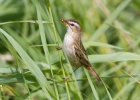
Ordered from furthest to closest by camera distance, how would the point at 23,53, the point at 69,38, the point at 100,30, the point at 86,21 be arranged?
1. the point at 86,21
2. the point at 100,30
3. the point at 69,38
4. the point at 23,53

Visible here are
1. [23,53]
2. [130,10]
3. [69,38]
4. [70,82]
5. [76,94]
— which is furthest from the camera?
[130,10]

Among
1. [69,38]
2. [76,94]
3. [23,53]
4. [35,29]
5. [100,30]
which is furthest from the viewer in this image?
[35,29]

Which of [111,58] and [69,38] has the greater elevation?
[69,38]

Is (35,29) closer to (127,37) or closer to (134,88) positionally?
(127,37)

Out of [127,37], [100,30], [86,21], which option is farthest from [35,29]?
[100,30]

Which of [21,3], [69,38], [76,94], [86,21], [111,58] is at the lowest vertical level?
[76,94]

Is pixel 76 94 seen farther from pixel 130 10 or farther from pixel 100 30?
pixel 130 10

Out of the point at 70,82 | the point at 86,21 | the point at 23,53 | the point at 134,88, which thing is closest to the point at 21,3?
the point at 86,21

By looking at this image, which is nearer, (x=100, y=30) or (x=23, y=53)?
(x=23, y=53)

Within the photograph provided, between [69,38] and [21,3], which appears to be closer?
[69,38]
